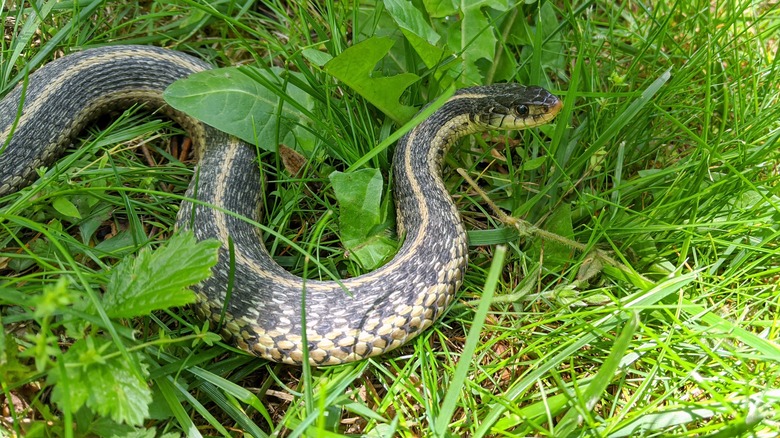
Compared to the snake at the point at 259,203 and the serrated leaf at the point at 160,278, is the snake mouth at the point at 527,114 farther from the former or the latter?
the serrated leaf at the point at 160,278

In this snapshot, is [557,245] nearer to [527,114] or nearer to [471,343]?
[527,114]

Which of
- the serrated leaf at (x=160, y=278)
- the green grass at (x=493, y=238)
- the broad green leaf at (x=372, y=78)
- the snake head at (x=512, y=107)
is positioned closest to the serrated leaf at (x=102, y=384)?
the green grass at (x=493, y=238)

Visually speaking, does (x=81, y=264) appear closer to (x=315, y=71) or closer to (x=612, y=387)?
(x=315, y=71)

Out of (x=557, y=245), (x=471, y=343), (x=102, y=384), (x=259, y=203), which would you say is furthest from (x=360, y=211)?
(x=102, y=384)

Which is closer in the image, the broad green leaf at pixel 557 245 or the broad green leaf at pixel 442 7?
the broad green leaf at pixel 557 245

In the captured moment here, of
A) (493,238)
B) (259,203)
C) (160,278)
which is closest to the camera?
(160,278)

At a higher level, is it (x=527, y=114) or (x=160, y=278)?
(x=527, y=114)

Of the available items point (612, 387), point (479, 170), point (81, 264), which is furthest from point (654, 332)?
point (81, 264)
